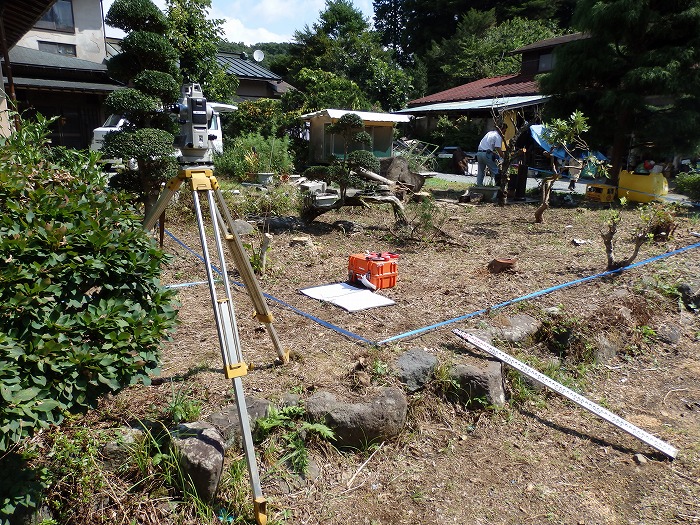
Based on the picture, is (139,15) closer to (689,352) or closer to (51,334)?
(51,334)

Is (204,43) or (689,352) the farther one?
(204,43)

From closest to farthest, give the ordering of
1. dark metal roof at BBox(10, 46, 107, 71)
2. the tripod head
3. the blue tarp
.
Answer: the tripod head
dark metal roof at BBox(10, 46, 107, 71)
the blue tarp

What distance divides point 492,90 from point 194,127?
64.3ft

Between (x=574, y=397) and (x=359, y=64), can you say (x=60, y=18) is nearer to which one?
(x=359, y=64)

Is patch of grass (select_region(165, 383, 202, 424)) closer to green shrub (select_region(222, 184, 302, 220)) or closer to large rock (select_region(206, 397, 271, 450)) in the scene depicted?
large rock (select_region(206, 397, 271, 450))

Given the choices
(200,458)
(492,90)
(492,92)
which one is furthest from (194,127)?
(492,90)

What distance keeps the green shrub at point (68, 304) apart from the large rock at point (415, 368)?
5.18ft

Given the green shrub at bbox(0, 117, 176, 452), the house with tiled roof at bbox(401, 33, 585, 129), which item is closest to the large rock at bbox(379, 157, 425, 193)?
the house with tiled roof at bbox(401, 33, 585, 129)

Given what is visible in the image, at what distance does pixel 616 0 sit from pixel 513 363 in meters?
9.58

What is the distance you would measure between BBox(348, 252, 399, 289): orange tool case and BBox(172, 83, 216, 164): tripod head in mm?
2419

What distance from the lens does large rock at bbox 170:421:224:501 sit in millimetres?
2289

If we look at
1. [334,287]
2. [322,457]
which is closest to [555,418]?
[322,457]

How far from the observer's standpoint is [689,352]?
450 centimetres

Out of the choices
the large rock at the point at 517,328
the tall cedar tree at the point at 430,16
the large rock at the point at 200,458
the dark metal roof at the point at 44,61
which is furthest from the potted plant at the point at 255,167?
the tall cedar tree at the point at 430,16
